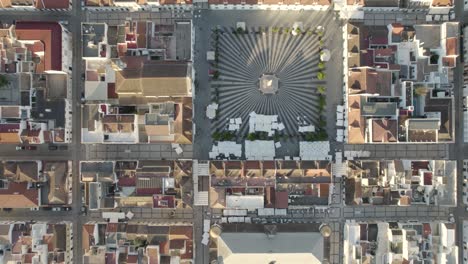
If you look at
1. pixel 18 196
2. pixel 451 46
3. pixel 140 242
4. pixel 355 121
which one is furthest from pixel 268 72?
pixel 18 196

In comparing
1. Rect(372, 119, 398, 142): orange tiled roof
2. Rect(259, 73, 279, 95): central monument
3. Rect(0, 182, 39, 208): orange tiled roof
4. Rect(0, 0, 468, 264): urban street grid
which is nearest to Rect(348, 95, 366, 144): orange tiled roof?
Rect(372, 119, 398, 142): orange tiled roof

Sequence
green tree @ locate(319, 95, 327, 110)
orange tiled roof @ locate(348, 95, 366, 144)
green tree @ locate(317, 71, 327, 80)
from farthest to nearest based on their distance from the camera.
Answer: green tree @ locate(319, 95, 327, 110)
green tree @ locate(317, 71, 327, 80)
orange tiled roof @ locate(348, 95, 366, 144)

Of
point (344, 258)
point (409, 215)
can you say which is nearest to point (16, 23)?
point (344, 258)

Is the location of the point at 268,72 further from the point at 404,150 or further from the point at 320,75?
the point at 404,150

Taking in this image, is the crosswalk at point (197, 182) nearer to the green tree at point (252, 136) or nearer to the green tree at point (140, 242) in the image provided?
the green tree at point (252, 136)

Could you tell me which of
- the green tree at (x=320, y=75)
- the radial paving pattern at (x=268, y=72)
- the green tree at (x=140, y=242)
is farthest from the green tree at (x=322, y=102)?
the green tree at (x=140, y=242)

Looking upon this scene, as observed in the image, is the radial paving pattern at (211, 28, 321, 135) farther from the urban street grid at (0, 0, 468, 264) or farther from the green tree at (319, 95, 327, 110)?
the green tree at (319, 95, 327, 110)

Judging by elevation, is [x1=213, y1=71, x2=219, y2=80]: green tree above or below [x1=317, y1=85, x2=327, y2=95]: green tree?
above

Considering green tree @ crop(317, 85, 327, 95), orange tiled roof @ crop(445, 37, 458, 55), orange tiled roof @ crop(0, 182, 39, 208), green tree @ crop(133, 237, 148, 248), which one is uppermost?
orange tiled roof @ crop(445, 37, 458, 55)
